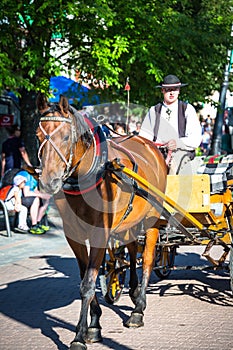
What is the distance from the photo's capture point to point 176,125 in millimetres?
8062

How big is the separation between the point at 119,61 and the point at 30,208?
4.58 meters

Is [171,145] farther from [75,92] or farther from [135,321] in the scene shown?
[75,92]

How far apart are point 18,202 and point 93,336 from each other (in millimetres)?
7358

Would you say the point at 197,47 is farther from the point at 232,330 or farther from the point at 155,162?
the point at 232,330

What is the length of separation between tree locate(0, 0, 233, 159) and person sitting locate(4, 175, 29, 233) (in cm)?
182

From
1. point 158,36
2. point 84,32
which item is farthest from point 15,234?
point 158,36

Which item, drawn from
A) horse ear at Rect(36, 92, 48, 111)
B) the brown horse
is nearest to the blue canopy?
the brown horse

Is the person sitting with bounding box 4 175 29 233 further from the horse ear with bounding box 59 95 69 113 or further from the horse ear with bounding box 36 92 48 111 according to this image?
the horse ear with bounding box 59 95 69 113

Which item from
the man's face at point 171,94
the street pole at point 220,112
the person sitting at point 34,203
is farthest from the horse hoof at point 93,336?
the street pole at point 220,112

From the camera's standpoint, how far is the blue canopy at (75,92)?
17.7m

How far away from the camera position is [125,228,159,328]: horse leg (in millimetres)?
6844

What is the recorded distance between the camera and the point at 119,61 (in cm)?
1619

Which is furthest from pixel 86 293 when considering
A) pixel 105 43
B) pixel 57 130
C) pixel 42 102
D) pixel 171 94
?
pixel 105 43

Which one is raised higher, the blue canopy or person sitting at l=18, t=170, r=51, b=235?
the blue canopy
